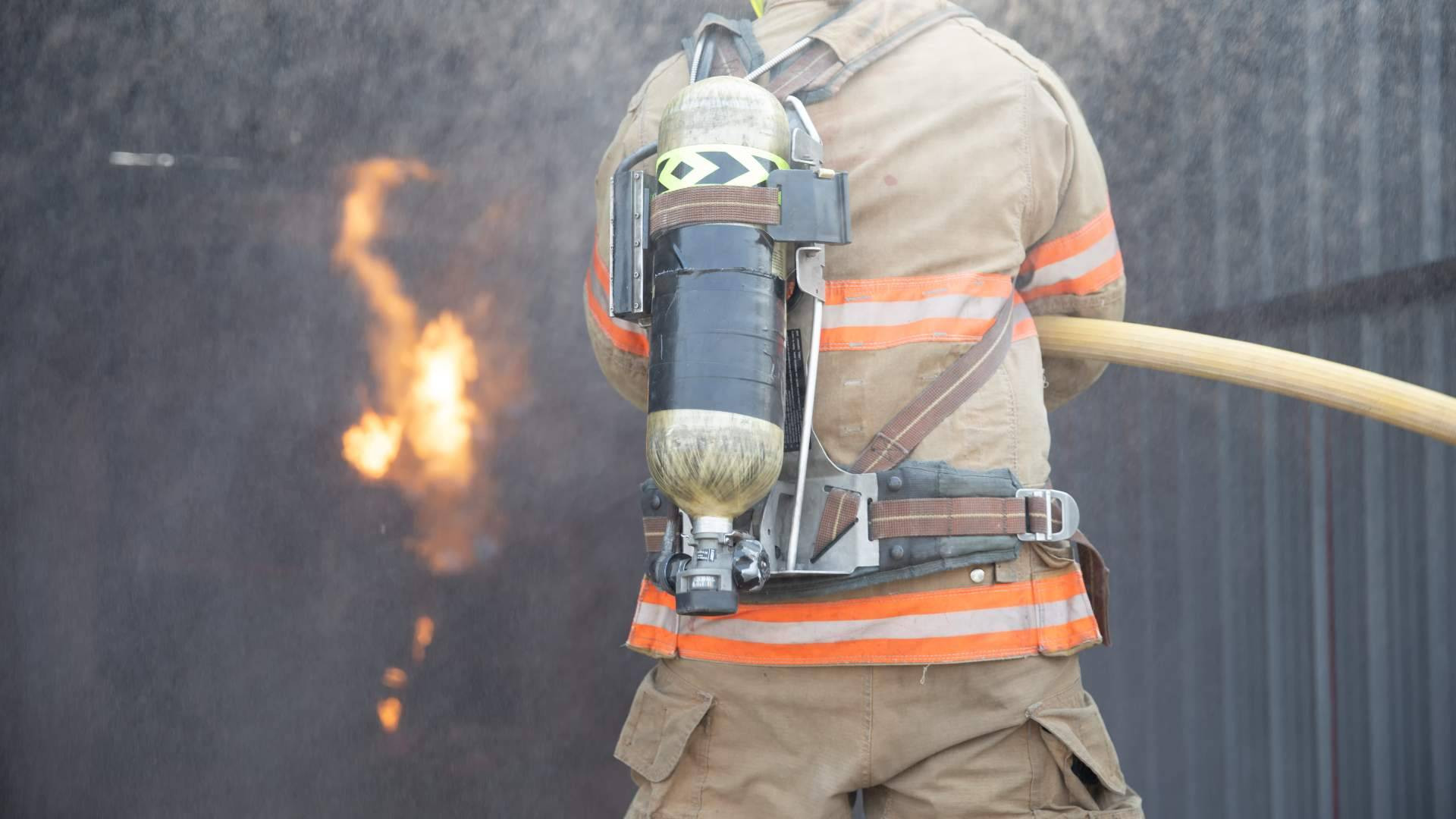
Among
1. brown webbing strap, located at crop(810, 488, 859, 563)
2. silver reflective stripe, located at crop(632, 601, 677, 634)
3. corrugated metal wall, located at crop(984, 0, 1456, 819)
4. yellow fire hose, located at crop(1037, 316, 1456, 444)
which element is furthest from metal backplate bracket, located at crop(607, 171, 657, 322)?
corrugated metal wall, located at crop(984, 0, 1456, 819)

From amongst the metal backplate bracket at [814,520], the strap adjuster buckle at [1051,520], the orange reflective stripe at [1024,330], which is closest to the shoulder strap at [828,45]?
the orange reflective stripe at [1024,330]

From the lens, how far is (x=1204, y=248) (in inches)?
160

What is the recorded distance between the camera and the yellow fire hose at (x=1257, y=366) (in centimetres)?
256

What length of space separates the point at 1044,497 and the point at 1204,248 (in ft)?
7.35

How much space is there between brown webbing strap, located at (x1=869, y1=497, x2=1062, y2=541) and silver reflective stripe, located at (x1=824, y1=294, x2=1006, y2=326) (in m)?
0.30

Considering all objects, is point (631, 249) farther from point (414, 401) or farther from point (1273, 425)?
point (1273, 425)

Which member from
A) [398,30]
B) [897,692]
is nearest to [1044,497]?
[897,692]

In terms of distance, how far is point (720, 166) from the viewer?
2.01 metres

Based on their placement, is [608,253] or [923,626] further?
[608,253]

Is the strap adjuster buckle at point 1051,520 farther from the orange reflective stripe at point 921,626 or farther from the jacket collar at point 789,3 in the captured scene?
the jacket collar at point 789,3

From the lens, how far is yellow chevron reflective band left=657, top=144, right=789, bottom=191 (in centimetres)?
201

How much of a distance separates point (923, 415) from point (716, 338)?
41 centimetres

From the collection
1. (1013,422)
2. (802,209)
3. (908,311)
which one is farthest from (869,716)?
(802,209)

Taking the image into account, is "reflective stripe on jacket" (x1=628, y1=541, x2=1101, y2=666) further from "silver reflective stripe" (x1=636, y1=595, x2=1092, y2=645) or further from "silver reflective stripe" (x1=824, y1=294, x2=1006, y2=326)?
"silver reflective stripe" (x1=824, y1=294, x2=1006, y2=326)
